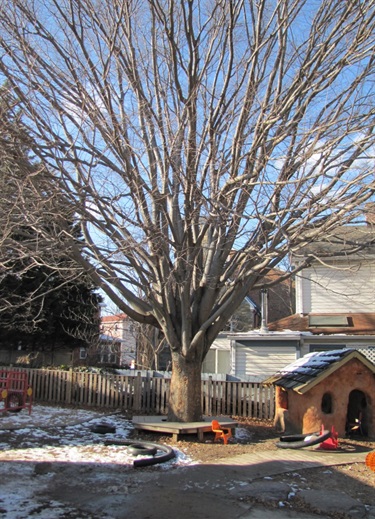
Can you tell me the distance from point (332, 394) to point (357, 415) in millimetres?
1603

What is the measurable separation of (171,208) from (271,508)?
600 centimetres

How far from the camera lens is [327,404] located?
10.6m

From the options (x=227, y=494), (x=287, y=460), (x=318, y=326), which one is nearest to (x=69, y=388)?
(x=318, y=326)

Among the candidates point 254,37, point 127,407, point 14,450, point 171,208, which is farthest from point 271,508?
point 127,407

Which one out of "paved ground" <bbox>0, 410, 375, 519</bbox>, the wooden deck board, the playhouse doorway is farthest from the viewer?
the playhouse doorway

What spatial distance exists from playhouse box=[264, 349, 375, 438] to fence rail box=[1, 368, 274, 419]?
2813 mm

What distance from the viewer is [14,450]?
26.6ft

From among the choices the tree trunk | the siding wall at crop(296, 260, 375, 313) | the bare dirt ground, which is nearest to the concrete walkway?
the bare dirt ground

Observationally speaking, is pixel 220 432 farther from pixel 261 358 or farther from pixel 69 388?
pixel 261 358

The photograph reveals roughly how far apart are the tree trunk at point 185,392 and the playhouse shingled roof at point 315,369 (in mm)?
1992

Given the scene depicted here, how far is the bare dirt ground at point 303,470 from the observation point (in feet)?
21.3

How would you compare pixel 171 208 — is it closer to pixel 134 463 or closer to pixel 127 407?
pixel 134 463

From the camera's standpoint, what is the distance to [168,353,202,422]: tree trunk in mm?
10164

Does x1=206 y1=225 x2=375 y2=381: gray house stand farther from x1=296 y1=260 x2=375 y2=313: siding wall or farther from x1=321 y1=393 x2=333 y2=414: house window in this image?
x1=321 y1=393 x2=333 y2=414: house window
